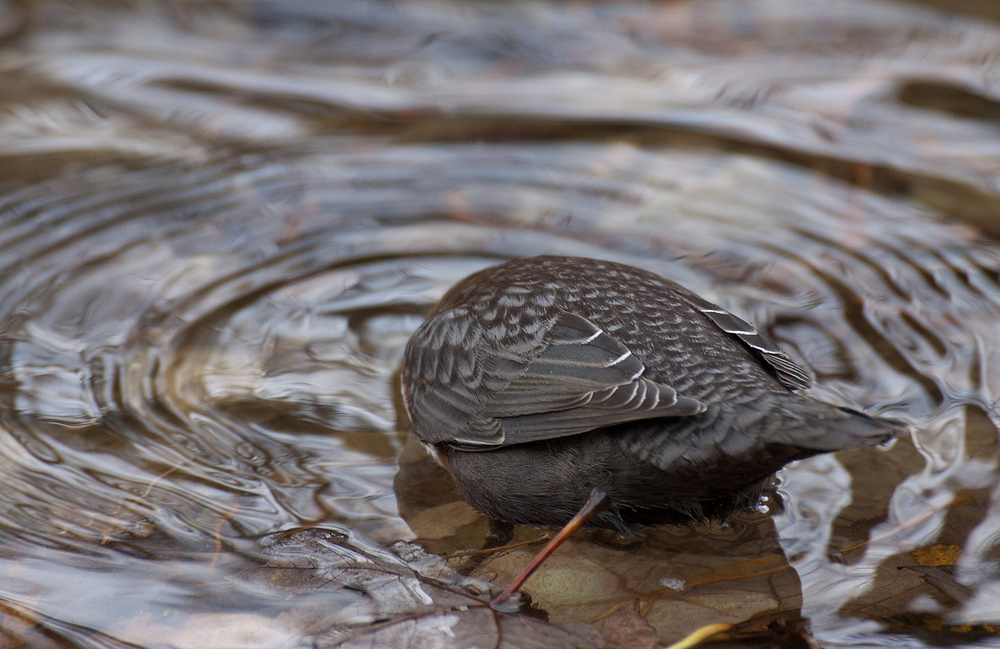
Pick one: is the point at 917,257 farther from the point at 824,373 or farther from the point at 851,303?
the point at 824,373

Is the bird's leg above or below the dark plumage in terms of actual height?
below

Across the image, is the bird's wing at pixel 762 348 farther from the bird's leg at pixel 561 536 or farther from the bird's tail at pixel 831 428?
the bird's leg at pixel 561 536

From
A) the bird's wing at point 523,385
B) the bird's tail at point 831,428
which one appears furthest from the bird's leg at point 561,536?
the bird's tail at point 831,428

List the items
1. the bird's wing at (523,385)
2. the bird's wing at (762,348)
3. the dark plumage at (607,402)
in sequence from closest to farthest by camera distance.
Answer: the dark plumage at (607,402)
the bird's wing at (523,385)
the bird's wing at (762,348)

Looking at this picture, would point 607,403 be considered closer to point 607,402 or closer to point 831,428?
point 607,402

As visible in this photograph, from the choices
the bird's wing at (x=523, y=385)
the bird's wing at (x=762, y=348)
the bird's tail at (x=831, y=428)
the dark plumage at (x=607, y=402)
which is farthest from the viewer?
the bird's wing at (x=762, y=348)

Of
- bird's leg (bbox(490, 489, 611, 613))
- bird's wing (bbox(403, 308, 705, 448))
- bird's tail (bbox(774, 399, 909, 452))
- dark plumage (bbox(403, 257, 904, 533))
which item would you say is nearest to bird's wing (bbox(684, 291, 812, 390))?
dark plumage (bbox(403, 257, 904, 533))

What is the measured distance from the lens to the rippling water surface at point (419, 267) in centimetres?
348

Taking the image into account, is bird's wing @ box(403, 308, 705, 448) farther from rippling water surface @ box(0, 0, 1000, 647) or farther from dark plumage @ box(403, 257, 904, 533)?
rippling water surface @ box(0, 0, 1000, 647)

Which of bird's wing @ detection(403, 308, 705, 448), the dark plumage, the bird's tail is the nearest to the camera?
the bird's tail

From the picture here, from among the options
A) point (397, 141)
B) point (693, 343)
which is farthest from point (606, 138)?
point (693, 343)

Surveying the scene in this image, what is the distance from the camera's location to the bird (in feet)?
10.5

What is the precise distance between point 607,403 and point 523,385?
454mm

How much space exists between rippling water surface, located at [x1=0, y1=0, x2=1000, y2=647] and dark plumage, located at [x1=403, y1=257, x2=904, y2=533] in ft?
1.03
